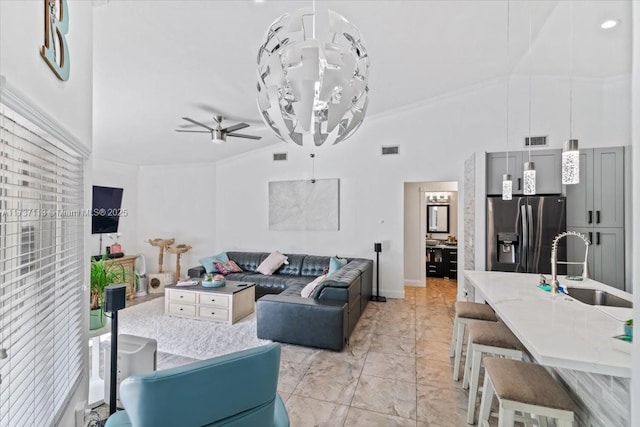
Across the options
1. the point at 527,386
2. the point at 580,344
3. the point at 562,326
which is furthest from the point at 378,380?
the point at 580,344

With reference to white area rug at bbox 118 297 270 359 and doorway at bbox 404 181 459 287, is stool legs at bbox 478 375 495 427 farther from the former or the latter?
doorway at bbox 404 181 459 287

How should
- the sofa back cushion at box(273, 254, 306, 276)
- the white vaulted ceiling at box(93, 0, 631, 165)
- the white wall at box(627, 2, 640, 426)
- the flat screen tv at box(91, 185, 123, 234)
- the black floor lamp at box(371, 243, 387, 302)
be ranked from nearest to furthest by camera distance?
the white wall at box(627, 2, 640, 426), the white vaulted ceiling at box(93, 0, 631, 165), the black floor lamp at box(371, 243, 387, 302), the flat screen tv at box(91, 185, 123, 234), the sofa back cushion at box(273, 254, 306, 276)

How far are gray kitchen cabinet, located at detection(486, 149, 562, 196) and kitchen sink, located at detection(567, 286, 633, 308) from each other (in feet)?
7.38

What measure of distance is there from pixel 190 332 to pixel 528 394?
3.66 metres

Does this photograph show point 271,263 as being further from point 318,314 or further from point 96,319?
point 96,319

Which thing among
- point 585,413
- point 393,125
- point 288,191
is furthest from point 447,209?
point 585,413

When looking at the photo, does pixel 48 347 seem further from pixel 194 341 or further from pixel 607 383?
pixel 607 383

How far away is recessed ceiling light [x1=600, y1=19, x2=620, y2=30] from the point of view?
3232 mm

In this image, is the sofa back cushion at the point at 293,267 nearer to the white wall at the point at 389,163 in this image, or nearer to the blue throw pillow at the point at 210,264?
the white wall at the point at 389,163

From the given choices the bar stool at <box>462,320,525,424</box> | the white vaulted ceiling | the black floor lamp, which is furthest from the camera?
the black floor lamp

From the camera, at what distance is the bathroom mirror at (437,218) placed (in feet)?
24.0

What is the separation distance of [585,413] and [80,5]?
12.1 feet

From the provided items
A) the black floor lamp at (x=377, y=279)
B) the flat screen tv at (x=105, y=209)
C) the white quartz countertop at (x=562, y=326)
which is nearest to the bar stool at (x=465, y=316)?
the white quartz countertop at (x=562, y=326)

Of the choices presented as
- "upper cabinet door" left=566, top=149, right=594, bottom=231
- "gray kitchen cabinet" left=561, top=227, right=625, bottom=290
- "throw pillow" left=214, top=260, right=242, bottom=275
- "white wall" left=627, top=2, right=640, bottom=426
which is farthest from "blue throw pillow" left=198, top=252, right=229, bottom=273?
"upper cabinet door" left=566, top=149, right=594, bottom=231
